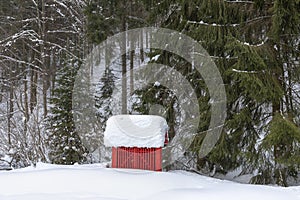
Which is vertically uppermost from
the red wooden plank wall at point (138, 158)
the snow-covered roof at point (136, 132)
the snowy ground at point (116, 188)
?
the snow-covered roof at point (136, 132)

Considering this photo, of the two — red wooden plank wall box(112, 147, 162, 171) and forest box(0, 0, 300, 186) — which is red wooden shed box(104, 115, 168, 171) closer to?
red wooden plank wall box(112, 147, 162, 171)

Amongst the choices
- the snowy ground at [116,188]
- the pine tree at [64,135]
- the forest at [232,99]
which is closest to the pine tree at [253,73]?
the forest at [232,99]

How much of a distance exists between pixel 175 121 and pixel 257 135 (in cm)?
235

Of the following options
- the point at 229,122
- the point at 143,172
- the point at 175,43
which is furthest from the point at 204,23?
the point at 143,172

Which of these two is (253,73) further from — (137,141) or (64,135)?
(64,135)

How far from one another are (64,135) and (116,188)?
5.58 m

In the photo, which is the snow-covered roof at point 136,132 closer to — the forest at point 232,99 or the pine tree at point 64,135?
the forest at point 232,99

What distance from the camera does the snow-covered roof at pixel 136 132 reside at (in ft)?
16.8

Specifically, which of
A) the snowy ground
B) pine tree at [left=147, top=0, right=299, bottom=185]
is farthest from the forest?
the snowy ground

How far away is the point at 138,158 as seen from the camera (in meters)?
5.20

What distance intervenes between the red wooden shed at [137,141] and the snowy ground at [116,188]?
554mm

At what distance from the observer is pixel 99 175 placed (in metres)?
4.40

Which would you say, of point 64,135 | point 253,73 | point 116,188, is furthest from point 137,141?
point 64,135

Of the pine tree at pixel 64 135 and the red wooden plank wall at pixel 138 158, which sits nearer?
the red wooden plank wall at pixel 138 158
